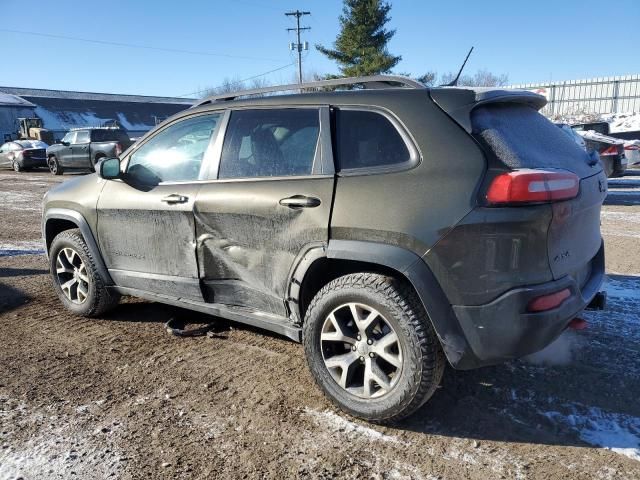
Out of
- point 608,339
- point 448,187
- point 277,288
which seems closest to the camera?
point 448,187

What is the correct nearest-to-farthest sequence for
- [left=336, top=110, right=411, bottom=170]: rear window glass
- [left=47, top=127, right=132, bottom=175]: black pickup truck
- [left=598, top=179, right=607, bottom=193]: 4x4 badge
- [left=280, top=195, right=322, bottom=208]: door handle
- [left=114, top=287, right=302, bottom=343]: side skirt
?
[left=336, top=110, right=411, bottom=170]: rear window glass → [left=280, top=195, right=322, bottom=208]: door handle → [left=598, top=179, right=607, bottom=193]: 4x4 badge → [left=114, top=287, right=302, bottom=343]: side skirt → [left=47, top=127, right=132, bottom=175]: black pickup truck

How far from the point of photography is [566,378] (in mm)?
3309

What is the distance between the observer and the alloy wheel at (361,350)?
9.26ft

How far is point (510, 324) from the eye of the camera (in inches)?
99.9

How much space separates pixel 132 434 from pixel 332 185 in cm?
176

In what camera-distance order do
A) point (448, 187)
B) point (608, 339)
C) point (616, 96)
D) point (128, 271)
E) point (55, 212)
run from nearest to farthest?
point (448, 187)
point (608, 339)
point (128, 271)
point (55, 212)
point (616, 96)

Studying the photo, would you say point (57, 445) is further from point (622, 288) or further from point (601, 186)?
point (622, 288)

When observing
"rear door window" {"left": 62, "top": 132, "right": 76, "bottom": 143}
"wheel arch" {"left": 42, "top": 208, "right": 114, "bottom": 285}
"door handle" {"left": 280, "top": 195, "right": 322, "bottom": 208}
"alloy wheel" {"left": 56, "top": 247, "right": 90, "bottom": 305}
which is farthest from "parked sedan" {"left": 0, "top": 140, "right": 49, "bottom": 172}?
"door handle" {"left": 280, "top": 195, "right": 322, "bottom": 208}

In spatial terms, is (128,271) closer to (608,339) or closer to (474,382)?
(474,382)

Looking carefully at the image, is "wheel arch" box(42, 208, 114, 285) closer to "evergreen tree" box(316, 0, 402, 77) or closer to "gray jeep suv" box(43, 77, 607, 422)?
"gray jeep suv" box(43, 77, 607, 422)

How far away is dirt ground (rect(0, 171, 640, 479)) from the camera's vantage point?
2547 millimetres

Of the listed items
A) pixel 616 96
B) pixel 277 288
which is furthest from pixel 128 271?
pixel 616 96

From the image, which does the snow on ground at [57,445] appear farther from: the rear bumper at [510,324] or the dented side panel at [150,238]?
the rear bumper at [510,324]

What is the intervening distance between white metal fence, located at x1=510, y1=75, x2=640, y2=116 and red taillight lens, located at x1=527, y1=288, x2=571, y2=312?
25.7 metres
